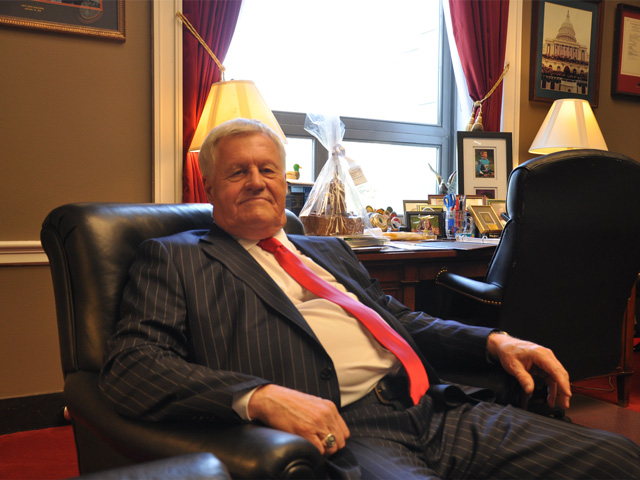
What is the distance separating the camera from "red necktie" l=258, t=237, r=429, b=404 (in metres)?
1.23

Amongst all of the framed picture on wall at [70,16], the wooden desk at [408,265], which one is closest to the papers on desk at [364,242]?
the wooden desk at [408,265]

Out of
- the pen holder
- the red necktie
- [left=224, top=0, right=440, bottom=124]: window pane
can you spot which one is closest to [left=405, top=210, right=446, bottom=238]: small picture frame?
the pen holder

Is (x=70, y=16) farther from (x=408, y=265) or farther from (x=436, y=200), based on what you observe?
(x=436, y=200)

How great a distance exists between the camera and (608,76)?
12.5 feet

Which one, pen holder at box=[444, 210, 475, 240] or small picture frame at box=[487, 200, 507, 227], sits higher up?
small picture frame at box=[487, 200, 507, 227]

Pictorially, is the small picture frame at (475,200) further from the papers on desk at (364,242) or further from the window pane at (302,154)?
the papers on desk at (364,242)

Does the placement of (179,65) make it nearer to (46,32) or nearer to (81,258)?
(46,32)

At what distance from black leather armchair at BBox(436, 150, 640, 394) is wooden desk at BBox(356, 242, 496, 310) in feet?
0.69

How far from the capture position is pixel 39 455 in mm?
2006

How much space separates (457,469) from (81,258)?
Result: 0.92 m

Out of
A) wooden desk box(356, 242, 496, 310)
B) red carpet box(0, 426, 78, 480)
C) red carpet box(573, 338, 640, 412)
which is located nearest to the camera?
red carpet box(0, 426, 78, 480)

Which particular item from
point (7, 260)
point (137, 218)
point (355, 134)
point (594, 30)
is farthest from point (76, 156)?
point (594, 30)

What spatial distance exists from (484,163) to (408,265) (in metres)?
1.38

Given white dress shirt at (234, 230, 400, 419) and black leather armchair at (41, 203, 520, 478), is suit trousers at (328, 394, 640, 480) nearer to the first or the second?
white dress shirt at (234, 230, 400, 419)
